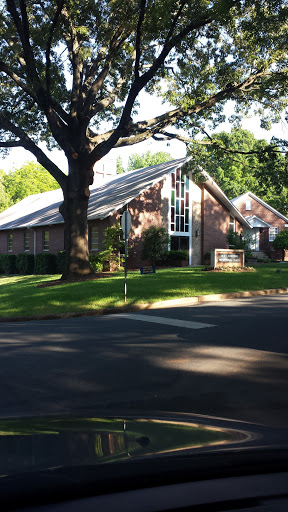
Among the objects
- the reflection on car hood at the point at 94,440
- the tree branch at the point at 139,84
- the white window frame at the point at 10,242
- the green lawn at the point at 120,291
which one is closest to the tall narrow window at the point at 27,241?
the white window frame at the point at 10,242

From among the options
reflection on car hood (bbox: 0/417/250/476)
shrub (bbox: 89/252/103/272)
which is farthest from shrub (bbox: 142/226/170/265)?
reflection on car hood (bbox: 0/417/250/476)

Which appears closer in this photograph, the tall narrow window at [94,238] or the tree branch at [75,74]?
the tree branch at [75,74]

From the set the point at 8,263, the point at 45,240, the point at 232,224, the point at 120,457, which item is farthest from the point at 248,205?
the point at 120,457

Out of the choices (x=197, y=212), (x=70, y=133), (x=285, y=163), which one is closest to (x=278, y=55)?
(x=285, y=163)

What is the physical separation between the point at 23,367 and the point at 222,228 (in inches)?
1277

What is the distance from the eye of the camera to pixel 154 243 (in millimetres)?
31469

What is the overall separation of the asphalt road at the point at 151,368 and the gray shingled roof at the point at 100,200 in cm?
1990

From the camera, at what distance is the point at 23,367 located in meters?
7.10

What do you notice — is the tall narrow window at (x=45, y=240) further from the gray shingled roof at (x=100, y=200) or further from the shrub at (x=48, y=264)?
the shrub at (x=48, y=264)

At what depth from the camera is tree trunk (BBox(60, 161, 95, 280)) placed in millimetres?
22312

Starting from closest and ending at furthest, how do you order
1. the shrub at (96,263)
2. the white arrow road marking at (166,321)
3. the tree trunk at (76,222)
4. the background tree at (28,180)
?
the white arrow road marking at (166,321) < the tree trunk at (76,222) < the shrub at (96,263) < the background tree at (28,180)

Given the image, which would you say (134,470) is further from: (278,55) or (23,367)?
(278,55)

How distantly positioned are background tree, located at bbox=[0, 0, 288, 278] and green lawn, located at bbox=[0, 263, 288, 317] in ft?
11.7

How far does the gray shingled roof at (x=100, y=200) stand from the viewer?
31.8 m
